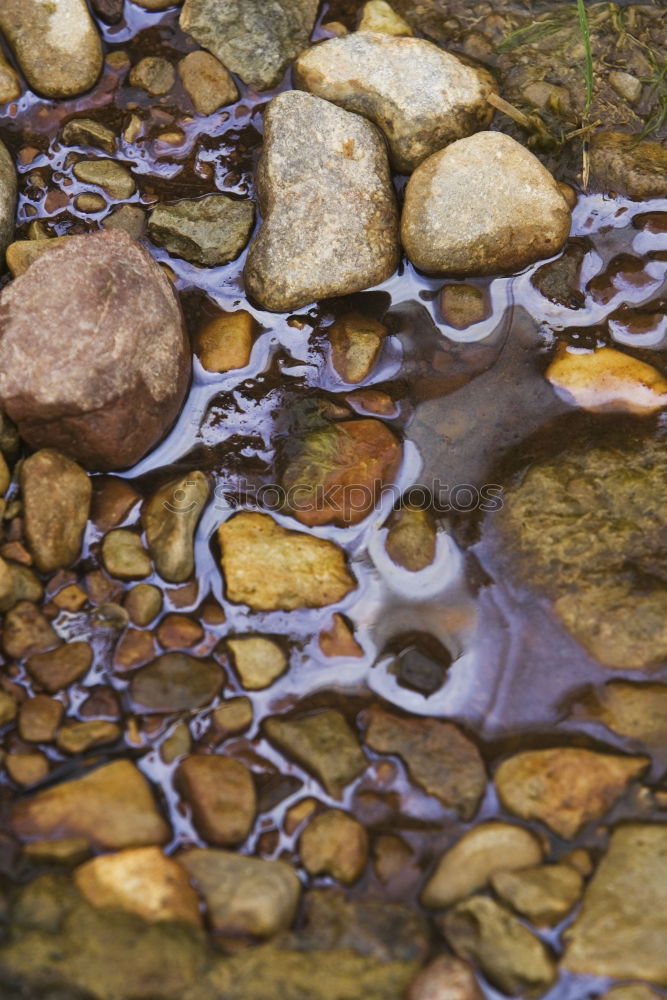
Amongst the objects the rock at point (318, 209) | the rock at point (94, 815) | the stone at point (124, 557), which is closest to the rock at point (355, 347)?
the rock at point (318, 209)

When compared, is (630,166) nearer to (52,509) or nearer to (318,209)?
(318,209)

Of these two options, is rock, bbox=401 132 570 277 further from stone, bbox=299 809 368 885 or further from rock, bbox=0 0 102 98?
stone, bbox=299 809 368 885

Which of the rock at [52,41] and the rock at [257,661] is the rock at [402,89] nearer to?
the rock at [52,41]

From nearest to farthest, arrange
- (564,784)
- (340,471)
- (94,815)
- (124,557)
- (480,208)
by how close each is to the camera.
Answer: (94,815) → (564,784) → (124,557) → (340,471) → (480,208)

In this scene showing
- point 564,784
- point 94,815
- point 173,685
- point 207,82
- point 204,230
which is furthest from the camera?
point 207,82

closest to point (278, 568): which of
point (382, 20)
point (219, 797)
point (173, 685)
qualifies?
point (173, 685)

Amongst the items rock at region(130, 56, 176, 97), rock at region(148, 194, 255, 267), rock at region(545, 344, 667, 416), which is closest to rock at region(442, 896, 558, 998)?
rock at region(545, 344, 667, 416)
